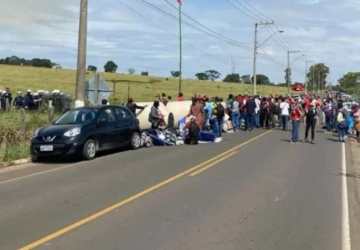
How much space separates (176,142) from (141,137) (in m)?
2.13

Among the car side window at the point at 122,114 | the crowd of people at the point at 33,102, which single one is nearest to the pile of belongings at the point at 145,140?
the car side window at the point at 122,114

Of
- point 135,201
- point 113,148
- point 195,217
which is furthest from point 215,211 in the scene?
point 113,148

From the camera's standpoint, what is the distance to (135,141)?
73.6 ft

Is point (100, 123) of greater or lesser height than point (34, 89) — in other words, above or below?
below

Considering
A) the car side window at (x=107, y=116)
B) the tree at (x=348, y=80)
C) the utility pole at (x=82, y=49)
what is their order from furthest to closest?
the tree at (x=348, y=80), the utility pole at (x=82, y=49), the car side window at (x=107, y=116)

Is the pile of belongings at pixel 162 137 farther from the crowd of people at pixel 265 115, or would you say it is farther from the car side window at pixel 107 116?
the car side window at pixel 107 116

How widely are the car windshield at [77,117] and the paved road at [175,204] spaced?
1632 mm

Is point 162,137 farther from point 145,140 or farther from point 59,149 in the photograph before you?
point 59,149

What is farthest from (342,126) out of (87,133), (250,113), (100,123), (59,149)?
(59,149)

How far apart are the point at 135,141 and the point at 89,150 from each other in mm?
3435

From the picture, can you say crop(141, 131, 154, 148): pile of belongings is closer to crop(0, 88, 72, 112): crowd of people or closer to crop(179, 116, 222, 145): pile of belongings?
crop(179, 116, 222, 145): pile of belongings

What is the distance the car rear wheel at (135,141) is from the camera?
73.0ft

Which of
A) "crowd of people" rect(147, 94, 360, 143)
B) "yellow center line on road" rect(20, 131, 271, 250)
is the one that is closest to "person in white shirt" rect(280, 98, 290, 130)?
"crowd of people" rect(147, 94, 360, 143)

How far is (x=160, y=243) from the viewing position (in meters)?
8.13
